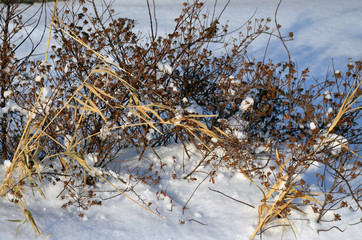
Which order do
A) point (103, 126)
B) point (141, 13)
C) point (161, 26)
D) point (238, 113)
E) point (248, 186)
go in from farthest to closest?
point (141, 13)
point (161, 26)
point (238, 113)
point (248, 186)
point (103, 126)

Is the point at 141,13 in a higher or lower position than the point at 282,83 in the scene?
higher

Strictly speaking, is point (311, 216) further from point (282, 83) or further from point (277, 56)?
point (277, 56)

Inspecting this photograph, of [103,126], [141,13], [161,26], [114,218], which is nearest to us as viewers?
[114,218]

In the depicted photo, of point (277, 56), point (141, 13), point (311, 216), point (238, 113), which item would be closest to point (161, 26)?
point (141, 13)

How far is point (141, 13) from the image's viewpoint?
7.53 meters

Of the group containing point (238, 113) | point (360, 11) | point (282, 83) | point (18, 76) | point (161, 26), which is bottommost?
point (18, 76)

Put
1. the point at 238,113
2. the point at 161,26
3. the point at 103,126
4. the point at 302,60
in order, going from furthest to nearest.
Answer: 1. the point at 161,26
2. the point at 302,60
3. the point at 238,113
4. the point at 103,126

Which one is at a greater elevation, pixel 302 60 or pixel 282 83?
pixel 302 60

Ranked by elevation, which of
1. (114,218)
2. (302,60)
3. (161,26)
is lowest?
(114,218)

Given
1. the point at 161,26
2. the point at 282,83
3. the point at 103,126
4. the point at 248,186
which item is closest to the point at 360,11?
the point at 161,26

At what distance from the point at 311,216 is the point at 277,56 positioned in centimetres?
309

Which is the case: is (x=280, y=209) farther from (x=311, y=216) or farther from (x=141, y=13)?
(x=141, y=13)

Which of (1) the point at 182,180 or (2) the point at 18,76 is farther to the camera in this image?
(1) the point at 182,180

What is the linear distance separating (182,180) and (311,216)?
0.99 metres
